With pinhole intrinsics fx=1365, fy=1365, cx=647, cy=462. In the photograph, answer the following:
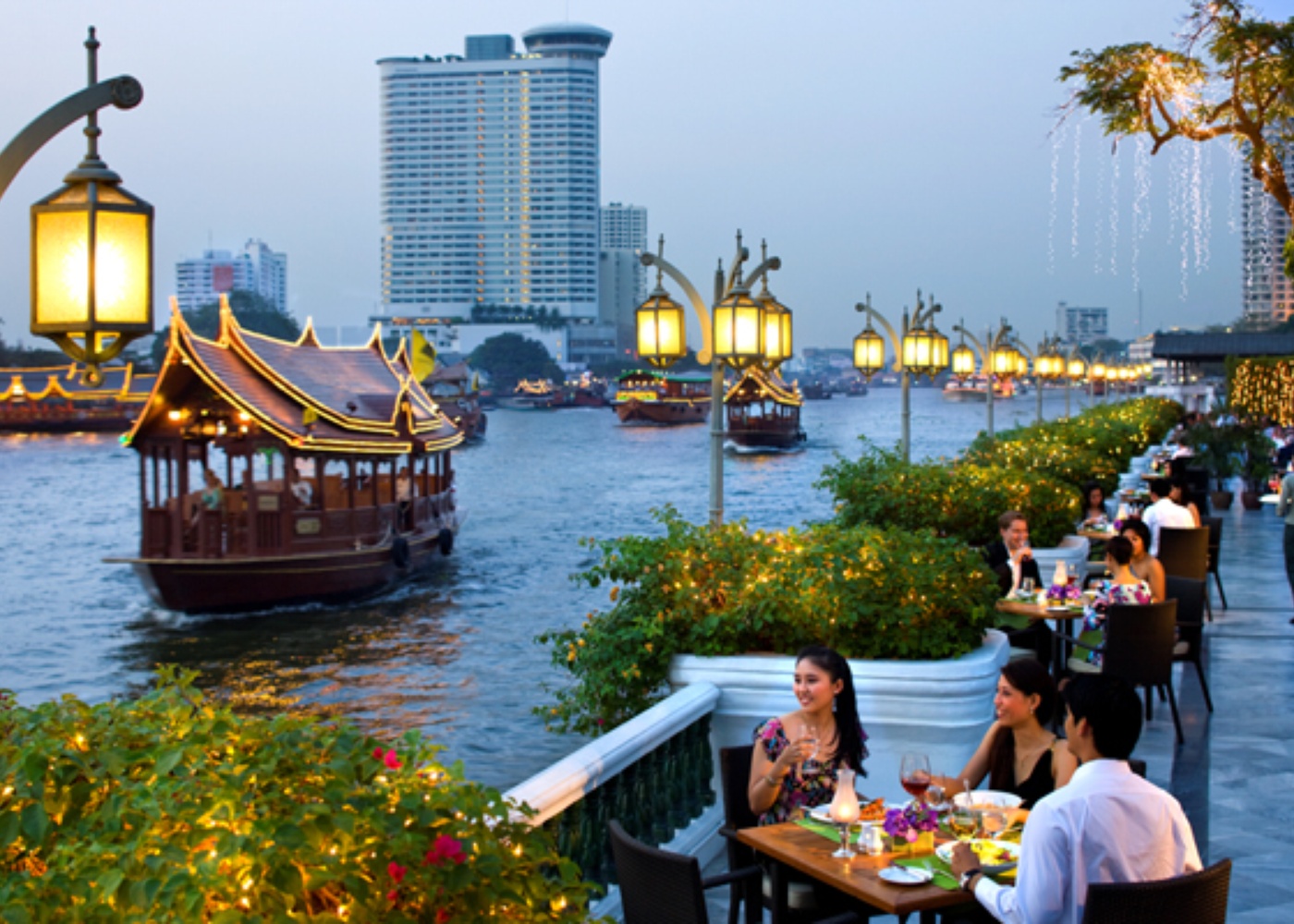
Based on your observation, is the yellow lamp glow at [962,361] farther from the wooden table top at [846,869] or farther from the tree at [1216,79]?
the wooden table top at [846,869]

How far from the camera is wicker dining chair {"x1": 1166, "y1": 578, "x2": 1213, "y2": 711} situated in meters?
9.05

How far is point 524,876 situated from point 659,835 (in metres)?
2.84

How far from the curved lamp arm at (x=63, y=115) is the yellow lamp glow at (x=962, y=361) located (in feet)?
76.0

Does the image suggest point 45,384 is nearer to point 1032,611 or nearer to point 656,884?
point 1032,611

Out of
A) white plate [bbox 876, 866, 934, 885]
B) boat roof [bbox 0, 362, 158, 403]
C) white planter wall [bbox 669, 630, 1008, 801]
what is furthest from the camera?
boat roof [bbox 0, 362, 158, 403]

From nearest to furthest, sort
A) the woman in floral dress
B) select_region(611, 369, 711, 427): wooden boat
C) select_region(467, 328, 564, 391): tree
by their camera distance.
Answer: the woman in floral dress < select_region(611, 369, 711, 427): wooden boat < select_region(467, 328, 564, 391): tree

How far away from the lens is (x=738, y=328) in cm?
1027

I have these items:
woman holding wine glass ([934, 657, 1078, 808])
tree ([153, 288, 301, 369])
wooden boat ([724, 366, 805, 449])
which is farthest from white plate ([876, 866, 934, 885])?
tree ([153, 288, 301, 369])

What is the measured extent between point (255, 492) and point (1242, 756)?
19.1 meters

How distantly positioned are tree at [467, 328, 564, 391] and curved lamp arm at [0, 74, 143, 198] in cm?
16390

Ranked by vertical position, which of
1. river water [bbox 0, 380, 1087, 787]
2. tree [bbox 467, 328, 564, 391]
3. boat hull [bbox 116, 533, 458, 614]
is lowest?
river water [bbox 0, 380, 1087, 787]

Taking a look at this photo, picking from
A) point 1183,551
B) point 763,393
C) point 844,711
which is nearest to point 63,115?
point 844,711

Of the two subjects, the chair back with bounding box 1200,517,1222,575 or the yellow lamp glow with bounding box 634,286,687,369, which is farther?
the chair back with bounding box 1200,517,1222,575

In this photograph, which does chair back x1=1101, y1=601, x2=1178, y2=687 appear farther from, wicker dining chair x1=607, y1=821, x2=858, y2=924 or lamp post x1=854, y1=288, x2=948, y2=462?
lamp post x1=854, y1=288, x2=948, y2=462
